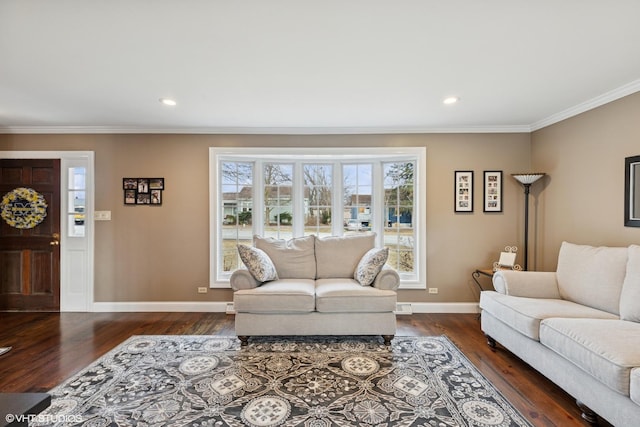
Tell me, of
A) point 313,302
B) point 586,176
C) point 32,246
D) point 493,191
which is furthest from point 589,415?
point 32,246

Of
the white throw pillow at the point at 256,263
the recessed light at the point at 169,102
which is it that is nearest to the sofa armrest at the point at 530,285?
the white throw pillow at the point at 256,263

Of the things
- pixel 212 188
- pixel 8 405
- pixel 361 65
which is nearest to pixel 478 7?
pixel 361 65

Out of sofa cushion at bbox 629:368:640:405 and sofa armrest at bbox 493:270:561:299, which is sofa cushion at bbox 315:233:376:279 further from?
sofa cushion at bbox 629:368:640:405

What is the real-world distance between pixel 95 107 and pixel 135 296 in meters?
2.41

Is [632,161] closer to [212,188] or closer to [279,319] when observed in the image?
[279,319]

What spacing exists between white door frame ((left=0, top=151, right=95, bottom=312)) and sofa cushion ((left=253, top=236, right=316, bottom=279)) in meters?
2.31

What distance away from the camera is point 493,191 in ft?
13.4

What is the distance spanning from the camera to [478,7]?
1698 mm

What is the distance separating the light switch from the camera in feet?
13.5

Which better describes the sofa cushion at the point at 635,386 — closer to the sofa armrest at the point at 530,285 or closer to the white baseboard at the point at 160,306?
the sofa armrest at the point at 530,285

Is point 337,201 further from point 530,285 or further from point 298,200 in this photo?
point 530,285

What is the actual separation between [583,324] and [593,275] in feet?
2.59

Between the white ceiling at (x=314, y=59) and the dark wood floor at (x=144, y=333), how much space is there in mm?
2462

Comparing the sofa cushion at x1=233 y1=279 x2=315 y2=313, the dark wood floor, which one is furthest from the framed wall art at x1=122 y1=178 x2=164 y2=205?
the sofa cushion at x1=233 y1=279 x2=315 y2=313
